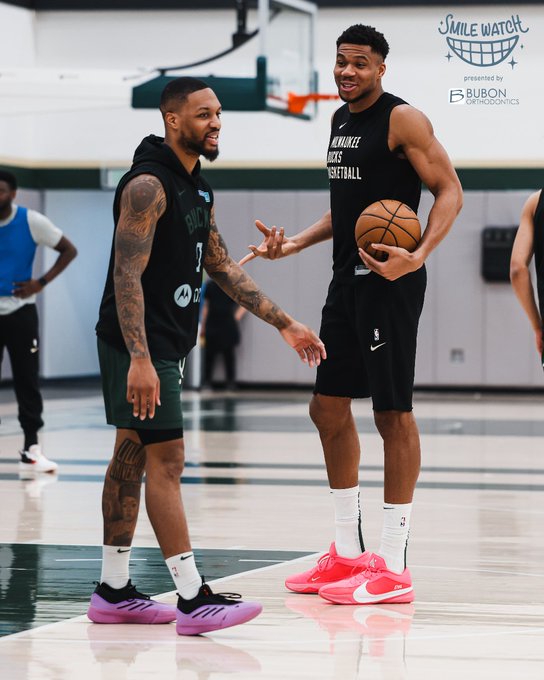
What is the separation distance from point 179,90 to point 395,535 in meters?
1.74

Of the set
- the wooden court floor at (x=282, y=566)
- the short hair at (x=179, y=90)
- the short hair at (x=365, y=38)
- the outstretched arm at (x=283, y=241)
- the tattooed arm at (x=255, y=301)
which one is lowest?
the wooden court floor at (x=282, y=566)

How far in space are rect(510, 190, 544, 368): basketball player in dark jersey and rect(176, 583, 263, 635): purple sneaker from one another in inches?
69.0

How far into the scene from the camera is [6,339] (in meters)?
8.72

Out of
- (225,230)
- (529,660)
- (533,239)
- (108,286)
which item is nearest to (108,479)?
(108,286)

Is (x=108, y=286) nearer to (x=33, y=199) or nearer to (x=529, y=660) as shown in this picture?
(x=529, y=660)

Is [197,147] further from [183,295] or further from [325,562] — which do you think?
[325,562]

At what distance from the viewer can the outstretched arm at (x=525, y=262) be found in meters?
5.36

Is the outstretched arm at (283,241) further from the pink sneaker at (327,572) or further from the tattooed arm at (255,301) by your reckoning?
the pink sneaker at (327,572)

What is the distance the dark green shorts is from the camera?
4320 mm

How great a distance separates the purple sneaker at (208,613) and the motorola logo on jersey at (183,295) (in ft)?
2.98

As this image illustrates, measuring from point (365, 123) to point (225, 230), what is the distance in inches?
501

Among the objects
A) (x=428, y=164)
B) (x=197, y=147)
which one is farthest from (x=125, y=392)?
(x=428, y=164)

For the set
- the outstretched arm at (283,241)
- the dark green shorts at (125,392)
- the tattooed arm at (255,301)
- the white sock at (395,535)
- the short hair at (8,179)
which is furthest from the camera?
the short hair at (8,179)

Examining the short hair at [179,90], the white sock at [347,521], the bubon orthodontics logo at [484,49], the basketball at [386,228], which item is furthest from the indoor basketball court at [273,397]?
the short hair at [179,90]
